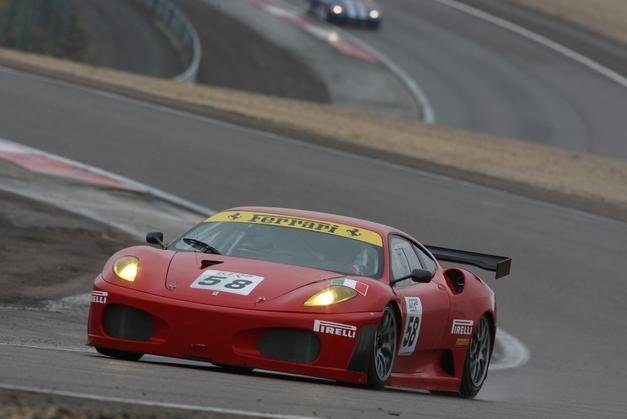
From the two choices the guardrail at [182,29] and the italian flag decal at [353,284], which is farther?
the guardrail at [182,29]

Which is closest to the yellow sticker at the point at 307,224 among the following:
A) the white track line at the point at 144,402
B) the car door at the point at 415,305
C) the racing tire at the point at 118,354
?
the car door at the point at 415,305

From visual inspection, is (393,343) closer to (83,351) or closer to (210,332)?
(210,332)

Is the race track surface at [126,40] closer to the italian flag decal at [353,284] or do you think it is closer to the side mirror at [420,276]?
the side mirror at [420,276]

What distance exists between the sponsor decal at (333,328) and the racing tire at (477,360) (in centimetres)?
205

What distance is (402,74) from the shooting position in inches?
1805

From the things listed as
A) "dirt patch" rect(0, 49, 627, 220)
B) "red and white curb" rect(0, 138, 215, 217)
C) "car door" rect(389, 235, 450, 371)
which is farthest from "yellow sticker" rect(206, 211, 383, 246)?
"dirt patch" rect(0, 49, 627, 220)

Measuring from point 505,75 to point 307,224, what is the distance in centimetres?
3969

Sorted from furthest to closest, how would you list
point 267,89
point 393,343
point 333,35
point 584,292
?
point 333,35 < point 267,89 < point 584,292 < point 393,343

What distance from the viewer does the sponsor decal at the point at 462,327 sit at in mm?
9516

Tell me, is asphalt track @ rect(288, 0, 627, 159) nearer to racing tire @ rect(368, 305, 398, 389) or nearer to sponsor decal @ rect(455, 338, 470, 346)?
sponsor decal @ rect(455, 338, 470, 346)

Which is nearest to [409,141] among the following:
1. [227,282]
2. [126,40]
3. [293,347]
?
[126,40]

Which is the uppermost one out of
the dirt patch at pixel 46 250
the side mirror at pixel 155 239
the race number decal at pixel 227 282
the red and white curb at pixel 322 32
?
the race number decal at pixel 227 282

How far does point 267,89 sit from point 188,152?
2027cm

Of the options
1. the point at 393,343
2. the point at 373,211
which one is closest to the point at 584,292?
the point at 373,211
